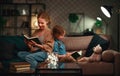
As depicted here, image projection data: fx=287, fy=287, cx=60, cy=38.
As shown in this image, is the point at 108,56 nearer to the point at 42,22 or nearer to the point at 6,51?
the point at 42,22

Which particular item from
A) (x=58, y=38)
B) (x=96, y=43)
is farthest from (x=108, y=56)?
(x=58, y=38)

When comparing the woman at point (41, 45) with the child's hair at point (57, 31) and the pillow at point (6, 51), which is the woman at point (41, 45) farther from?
the pillow at point (6, 51)

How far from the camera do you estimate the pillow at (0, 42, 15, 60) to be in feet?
16.0

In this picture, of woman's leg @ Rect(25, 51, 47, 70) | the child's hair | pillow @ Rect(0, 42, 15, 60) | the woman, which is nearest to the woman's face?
the woman

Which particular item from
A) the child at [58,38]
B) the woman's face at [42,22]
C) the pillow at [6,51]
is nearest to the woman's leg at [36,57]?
the child at [58,38]

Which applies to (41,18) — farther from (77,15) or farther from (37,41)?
(77,15)

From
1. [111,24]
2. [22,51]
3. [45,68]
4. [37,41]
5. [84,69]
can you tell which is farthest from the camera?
[111,24]

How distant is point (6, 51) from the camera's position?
491 centimetres

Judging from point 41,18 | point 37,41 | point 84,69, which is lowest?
point 84,69

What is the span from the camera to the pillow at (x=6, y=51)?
488 cm

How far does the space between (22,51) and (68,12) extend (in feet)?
10.5

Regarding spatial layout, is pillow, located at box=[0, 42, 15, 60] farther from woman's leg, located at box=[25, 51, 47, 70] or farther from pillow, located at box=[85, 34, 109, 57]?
pillow, located at box=[85, 34, 109, 57]

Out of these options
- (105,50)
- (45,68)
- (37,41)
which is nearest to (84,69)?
(105,50)

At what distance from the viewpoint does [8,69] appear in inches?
135
